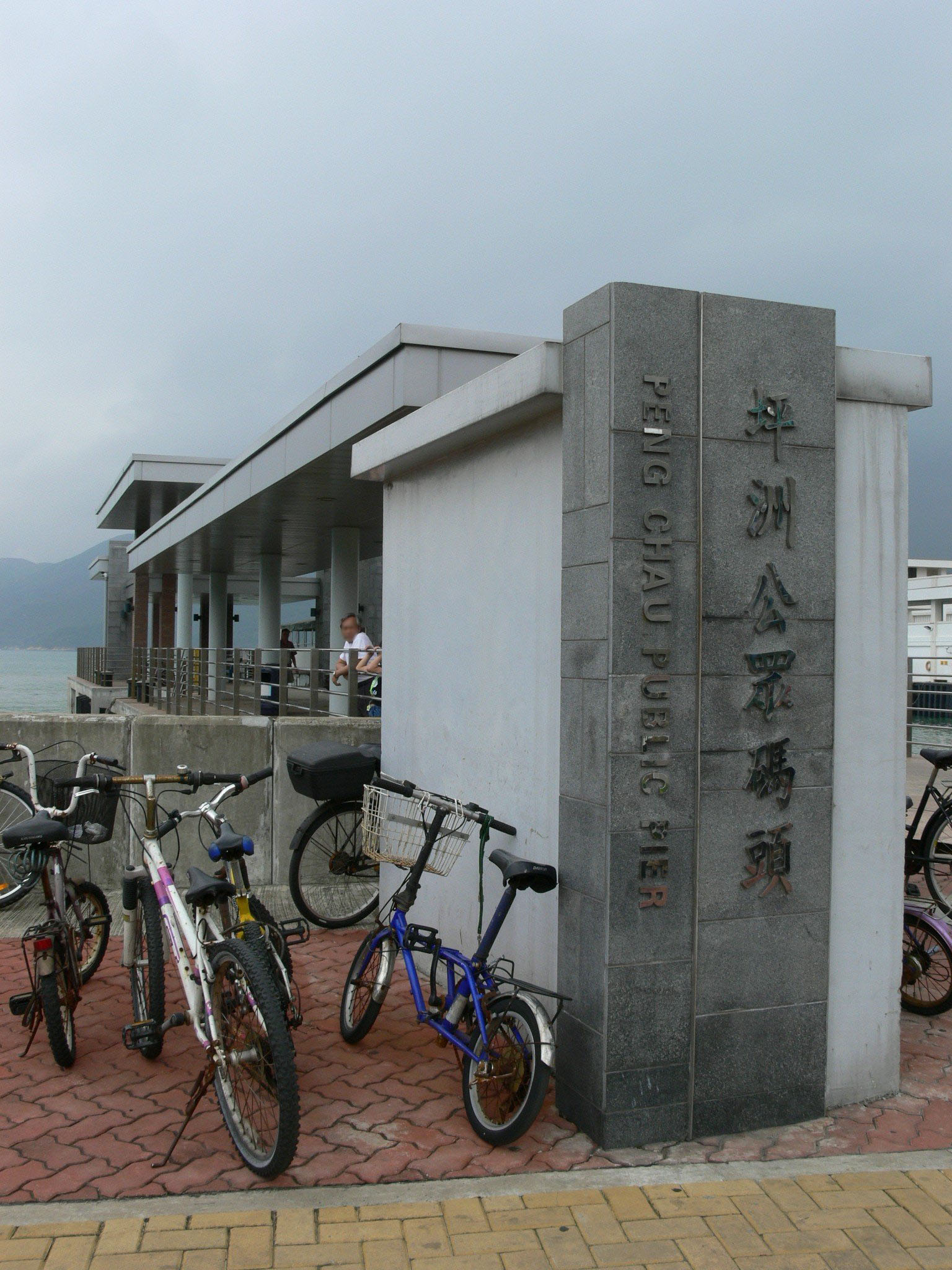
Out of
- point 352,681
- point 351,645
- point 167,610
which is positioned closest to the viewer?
point 352,681

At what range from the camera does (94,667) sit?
36312 mm

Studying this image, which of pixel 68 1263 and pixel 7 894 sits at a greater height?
pixel 7 894

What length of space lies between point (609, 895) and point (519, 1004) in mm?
504

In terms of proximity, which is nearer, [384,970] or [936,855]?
[384,970]

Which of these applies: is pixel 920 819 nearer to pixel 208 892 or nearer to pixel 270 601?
pixel 208 892

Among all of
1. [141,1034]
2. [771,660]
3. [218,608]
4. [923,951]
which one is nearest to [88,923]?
[141,1034]

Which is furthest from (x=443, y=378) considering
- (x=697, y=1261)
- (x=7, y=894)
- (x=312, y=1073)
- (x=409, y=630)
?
(x=697, y=1261)

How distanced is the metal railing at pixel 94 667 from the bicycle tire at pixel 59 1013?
3105 centimetres

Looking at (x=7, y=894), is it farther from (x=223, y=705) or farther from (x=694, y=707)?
(x=223, y=705)

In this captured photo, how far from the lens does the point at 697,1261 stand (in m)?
3.04

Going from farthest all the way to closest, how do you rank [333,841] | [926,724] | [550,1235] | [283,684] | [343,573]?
[343,573] < [283,684] < [926,724] < [333,841] < [550,1235]

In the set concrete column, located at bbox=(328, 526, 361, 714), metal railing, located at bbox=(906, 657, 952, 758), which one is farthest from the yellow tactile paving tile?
concrete column, located at bbox=(328, 526, 361, 714)

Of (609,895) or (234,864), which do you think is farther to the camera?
(234,864)

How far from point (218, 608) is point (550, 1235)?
32605 mm
